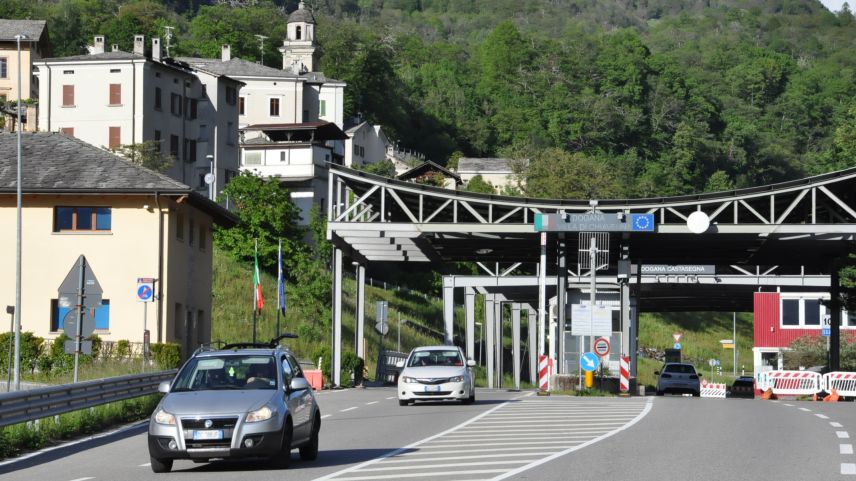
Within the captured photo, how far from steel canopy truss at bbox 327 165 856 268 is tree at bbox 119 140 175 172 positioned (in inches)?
1317

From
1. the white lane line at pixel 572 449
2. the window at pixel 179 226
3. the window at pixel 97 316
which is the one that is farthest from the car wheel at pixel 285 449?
the window at pixel 179 226

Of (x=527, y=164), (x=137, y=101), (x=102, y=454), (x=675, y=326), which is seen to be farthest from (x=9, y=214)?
(x=527, y=164)

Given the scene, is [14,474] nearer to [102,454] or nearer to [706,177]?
[102,454]

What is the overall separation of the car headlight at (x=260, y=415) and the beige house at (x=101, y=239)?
31.5m

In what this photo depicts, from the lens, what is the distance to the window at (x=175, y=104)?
331 feet

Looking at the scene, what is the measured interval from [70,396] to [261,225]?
64.5 metres

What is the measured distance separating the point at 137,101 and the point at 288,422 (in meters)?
80.8

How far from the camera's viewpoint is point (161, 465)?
17.5 meters

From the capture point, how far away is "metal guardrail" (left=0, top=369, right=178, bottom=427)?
2177cm

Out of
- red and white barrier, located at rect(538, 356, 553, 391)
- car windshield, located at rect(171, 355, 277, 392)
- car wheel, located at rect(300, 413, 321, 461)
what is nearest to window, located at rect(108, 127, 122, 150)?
red and white barrier, located at rect(538, 356, 553, 391)

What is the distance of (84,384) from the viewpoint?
26.2 metres

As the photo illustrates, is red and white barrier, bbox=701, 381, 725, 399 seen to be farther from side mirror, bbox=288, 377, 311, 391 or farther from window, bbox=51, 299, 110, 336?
side mirror, bbox=288, 377, 311, 391

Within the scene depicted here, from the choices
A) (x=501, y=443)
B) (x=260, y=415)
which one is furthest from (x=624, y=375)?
(x=260, y=415)

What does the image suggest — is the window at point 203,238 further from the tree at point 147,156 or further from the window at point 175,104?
the window at point 175,104
